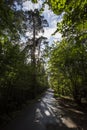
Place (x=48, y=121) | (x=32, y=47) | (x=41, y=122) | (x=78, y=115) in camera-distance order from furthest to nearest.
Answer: (x=32, y=47) → (x=78, y=115) → (x=48, y=121) → (x=41, y=122)

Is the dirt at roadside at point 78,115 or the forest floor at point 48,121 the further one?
the dirt at roadside at point 78,115

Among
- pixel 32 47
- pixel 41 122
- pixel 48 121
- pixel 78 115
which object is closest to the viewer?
pixel 41 122

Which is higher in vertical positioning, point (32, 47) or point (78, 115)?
point (32, 47)

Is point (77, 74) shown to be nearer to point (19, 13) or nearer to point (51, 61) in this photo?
point (51, 61)

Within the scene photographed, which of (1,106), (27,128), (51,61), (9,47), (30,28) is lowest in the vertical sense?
(27,128)

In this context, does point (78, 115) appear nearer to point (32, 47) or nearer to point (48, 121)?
point (48, 121)

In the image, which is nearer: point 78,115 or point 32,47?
point 78,115

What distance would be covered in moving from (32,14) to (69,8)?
3343 centimetres

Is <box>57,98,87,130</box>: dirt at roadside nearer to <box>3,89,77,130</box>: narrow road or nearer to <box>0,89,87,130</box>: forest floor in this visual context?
<box>0,89,87,130</box>: forest floor

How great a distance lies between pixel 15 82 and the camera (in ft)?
61.7

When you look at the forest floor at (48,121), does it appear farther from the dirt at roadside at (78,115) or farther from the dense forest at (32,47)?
the dense forest at (32,47)

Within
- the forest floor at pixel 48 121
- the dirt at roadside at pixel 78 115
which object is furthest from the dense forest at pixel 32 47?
the dirt at roadside at pixel 78 115

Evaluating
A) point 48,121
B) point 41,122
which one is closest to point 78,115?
point 48,121

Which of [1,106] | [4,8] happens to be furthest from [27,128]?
[4,8]
